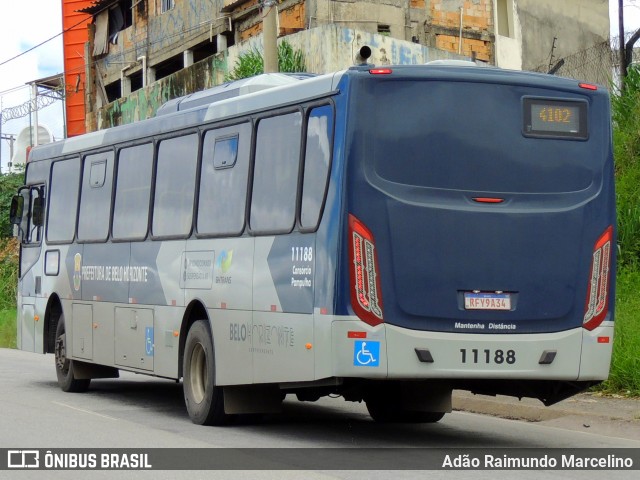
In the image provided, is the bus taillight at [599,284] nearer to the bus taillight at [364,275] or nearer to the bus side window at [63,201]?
the bus taillight at [364,275]

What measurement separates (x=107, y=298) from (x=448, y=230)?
598 centimetres

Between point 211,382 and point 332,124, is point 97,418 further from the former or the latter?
point 332,124

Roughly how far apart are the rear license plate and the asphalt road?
1.36 metres

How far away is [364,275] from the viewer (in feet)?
34.8

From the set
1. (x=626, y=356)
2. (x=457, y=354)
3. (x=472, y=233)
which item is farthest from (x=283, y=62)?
(x=457, y=354)

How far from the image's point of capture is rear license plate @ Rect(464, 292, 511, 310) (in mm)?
10797

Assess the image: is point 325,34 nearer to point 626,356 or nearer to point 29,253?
point 29,253

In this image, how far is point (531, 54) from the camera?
38.3 meters

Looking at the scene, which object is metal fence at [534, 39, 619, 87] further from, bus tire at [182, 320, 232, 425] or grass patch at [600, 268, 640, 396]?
bus tire at [182, 320, 232, 425]

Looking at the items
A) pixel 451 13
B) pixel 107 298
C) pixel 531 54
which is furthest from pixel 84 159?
pixel 531 54

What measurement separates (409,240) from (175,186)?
3.88m

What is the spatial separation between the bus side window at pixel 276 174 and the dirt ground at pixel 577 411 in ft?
12.7

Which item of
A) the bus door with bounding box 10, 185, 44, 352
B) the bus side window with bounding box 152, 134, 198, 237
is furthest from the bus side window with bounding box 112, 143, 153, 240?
the bus door with bounding box 10, 185, 44, 352

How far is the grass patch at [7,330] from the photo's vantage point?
1199 inches
